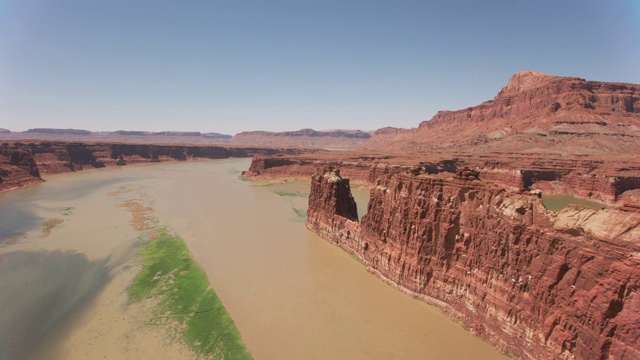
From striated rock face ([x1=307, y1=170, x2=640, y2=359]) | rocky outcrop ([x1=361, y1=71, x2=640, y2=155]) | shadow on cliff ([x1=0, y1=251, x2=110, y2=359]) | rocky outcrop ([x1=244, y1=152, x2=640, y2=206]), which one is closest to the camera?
striated rock face ([x1=307, y1=170, x2=640, y2=359])

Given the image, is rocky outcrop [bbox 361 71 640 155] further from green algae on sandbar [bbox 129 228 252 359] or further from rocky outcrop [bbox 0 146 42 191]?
rocky outcrop [bbox 0 146 42 191]

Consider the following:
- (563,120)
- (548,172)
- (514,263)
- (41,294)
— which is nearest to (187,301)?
(41,294)

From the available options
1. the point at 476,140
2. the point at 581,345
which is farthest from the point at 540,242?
the point at 476,140

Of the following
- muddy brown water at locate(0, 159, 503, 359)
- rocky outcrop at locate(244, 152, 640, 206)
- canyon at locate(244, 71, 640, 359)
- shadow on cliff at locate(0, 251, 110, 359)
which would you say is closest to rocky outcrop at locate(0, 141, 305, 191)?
muddy brown water at locate(0, 159, 503, 359)

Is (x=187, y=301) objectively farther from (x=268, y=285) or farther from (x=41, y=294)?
(x=41, y=294)

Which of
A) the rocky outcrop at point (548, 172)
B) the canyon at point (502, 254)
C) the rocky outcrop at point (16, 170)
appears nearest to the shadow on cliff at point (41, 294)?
the canyon at point (502, 254)

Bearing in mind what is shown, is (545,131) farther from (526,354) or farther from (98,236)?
(98,236)

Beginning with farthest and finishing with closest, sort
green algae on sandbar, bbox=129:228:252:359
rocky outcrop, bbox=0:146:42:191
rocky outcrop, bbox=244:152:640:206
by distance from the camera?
rocky outcrop, bbox=0:146:42:191 < rocky outcrop, bbox=244:152:640:206 < green algae on sandbar, bbox=129:228:252:359

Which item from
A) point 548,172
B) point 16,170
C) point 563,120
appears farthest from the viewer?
point 563,120
